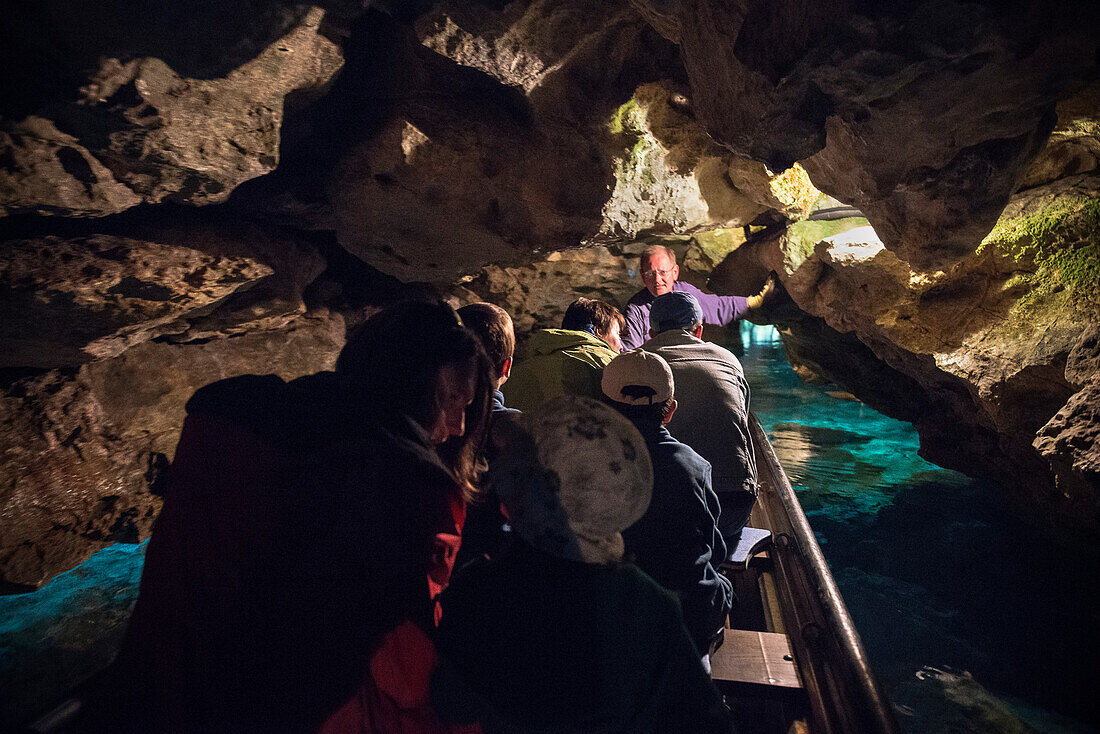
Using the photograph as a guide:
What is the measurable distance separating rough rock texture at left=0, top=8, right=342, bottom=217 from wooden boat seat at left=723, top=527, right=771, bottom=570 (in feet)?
10.3

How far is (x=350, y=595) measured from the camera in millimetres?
832

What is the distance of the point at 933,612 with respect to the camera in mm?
3701

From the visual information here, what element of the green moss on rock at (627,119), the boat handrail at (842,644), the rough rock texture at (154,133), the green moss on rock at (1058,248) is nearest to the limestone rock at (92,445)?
the rough rock texture at (154,133)

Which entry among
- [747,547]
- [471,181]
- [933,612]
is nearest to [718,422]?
[747,547]

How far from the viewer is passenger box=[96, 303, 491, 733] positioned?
2.60 ft

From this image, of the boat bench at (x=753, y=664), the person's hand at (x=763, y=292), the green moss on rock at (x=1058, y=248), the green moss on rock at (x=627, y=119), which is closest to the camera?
the boat bench at (x=753, y=664)

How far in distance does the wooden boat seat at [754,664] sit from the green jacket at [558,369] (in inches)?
48.1

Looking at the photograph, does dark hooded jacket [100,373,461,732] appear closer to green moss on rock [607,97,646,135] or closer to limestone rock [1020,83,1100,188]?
limestone rock [1020,83,1100,188]

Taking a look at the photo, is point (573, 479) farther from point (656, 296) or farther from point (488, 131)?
point (656, 296)

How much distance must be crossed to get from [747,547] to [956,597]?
2659mm

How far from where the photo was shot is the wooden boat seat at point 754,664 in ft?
6.16

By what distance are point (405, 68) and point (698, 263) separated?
3602 millimetres

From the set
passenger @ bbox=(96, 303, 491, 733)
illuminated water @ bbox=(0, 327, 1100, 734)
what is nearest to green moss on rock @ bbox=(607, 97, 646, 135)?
passenger @ bbox=(96, 303, 491, 733)

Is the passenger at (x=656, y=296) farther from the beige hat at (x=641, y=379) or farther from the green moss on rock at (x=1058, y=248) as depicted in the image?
the beige hat at (x=641, y=379)
